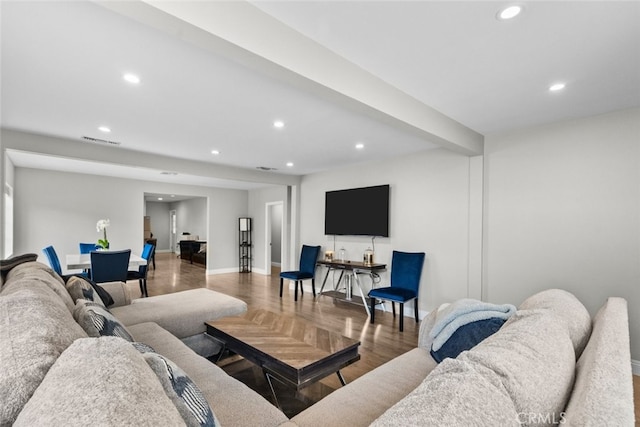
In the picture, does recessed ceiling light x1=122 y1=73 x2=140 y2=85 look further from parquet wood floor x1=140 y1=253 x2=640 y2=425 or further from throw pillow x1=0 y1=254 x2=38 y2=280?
parquet wood floor x1=140 y1=253 x2=640 y2=425

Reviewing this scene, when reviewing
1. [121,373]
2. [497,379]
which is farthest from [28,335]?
[497,379]

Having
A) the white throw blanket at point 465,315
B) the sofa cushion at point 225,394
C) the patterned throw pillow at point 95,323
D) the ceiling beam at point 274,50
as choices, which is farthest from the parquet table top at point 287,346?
the ceiling beam at point 274,50

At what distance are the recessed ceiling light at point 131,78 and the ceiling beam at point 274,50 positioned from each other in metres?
0.99

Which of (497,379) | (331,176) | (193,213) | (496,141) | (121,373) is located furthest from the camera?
(193,213)

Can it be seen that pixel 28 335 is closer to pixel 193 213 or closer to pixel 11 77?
pixel 11 77

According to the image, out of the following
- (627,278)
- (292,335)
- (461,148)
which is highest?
(461,148)

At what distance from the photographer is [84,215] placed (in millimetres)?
6352

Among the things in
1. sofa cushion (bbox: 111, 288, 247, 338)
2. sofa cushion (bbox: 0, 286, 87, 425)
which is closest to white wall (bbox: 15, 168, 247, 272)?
sofa cushion (bbox: 111, 288, 247, 338)

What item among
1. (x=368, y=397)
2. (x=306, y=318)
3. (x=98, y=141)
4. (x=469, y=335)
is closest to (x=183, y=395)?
(x=368, y=397)

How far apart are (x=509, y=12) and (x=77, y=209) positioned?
778cm

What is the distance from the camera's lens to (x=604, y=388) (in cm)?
77

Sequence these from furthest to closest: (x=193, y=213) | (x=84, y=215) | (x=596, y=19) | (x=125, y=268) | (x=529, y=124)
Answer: (x=193, y=213) < (x=84, y=215) < (x=125, y=268) < (x=529, y=124) < (x=596, y=19)

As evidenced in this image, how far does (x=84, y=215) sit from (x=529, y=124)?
799 cm

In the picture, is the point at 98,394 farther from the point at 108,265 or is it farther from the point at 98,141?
the point at 108,265
